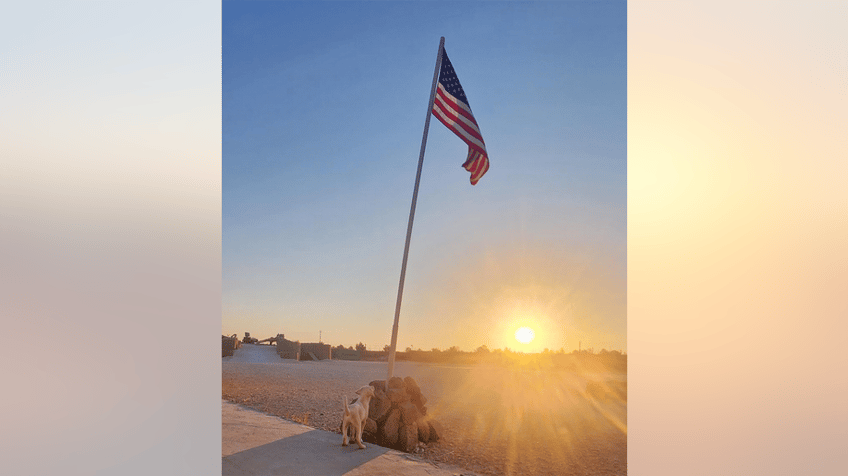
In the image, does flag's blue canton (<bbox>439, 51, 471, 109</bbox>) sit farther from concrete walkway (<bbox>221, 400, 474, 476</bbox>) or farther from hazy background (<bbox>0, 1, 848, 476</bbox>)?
concrete walkway (<bbox>221, 400, 474, 476</bbox>)

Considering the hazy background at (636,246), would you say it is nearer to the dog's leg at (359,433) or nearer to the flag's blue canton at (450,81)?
the dog's leg at (359,433)

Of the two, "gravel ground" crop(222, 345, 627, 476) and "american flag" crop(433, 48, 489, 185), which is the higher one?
"american flag" crop(433, 48, 489, 185)

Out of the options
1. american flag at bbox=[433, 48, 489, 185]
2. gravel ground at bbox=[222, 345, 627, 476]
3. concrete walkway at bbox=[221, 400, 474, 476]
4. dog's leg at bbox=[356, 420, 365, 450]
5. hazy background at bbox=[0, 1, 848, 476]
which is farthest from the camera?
american flag at bbox=[433, 48, 489, 185]

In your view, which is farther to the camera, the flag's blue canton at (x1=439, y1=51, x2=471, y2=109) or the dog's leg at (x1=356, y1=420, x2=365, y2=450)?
the flag's blue canton at (x1=439, y1=51, x2=471, y2=109)

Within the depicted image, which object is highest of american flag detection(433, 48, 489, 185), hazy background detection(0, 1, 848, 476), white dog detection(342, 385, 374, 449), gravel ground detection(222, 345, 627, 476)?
american flag detection(433, 48, 489, 185)

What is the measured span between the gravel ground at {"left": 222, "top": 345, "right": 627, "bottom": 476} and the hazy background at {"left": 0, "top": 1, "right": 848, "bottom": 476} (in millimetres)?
2085

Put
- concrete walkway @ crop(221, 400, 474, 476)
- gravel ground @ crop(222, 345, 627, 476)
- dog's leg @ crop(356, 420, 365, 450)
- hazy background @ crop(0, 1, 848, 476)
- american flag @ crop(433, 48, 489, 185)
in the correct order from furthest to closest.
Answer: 1. american flag @ crop(433, 48, 489, 185)
2. gravel ground @ crop(222, 345, 627, 476)
3. dog's leg @ crop(356, 420, 365, 450)
4. concrete walkway @ crop(221, 400, 474, 476)
5. hazy background @ crop(0, 1, 848, 476)

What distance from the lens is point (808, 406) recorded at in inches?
104

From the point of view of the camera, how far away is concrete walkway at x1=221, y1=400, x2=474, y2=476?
3.84 metres

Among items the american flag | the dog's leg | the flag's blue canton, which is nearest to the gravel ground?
the dog's leg

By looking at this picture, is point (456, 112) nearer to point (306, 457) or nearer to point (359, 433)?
point (359, 433)

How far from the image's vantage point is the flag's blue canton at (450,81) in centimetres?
558

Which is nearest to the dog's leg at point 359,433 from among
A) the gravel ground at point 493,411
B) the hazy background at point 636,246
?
the gravel ground at point 493,411

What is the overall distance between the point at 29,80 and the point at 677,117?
12.0 feet
